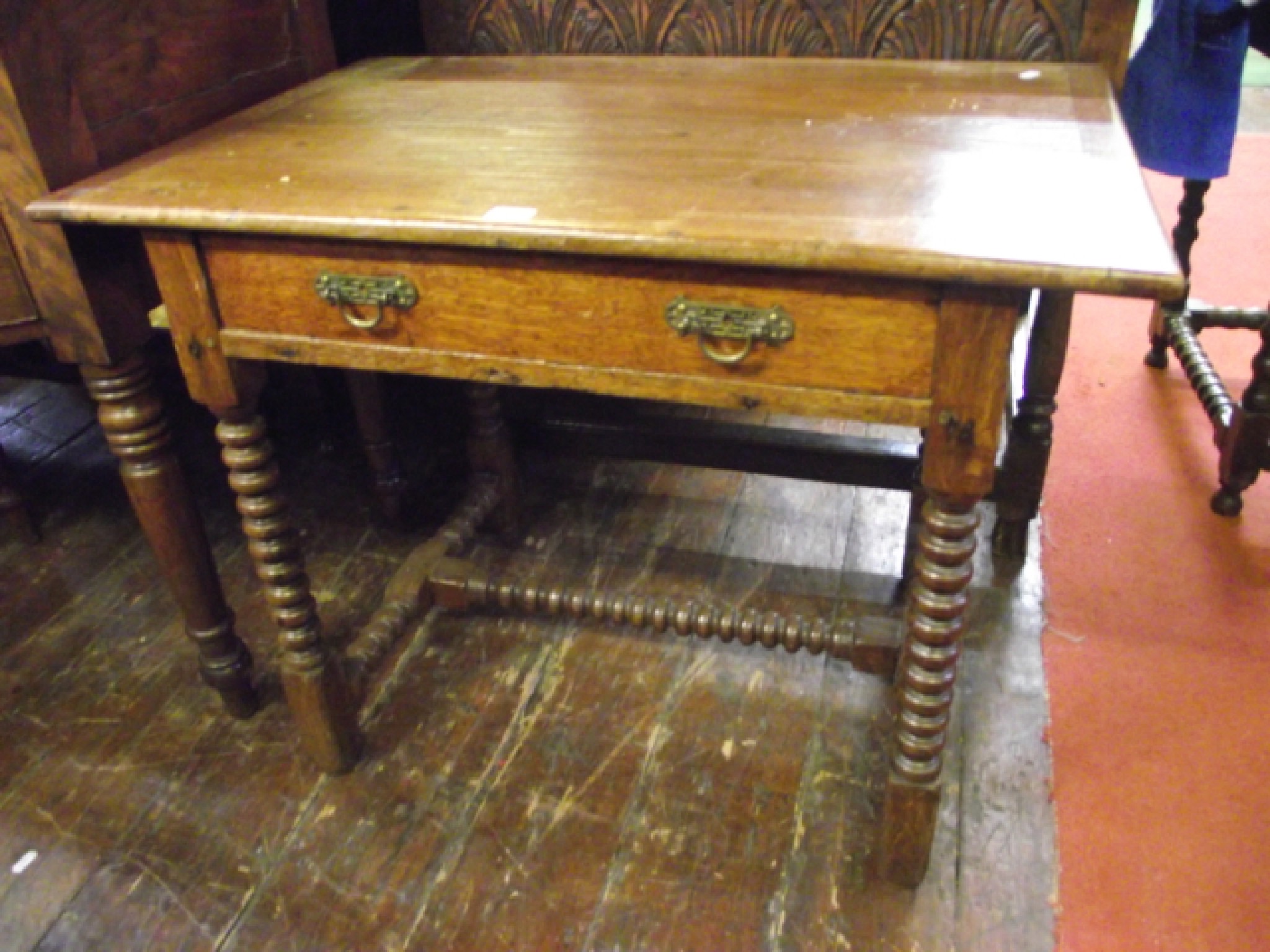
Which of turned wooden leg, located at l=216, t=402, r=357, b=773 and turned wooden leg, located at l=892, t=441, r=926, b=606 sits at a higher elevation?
turned wooden leg, located at l=216, t=402, r=357, b=773

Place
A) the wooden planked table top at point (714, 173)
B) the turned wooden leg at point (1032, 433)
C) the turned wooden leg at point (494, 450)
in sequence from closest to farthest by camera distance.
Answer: the wooden planked table top at point (714, 173), the turned wooden leg at point (1032, 433), the turned wooden leg at point (494, 450)

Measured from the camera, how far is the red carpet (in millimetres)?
1227

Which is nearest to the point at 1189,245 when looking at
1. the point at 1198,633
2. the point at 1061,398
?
the point at 1061,398

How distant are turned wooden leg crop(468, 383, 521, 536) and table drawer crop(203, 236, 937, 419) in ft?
2.00

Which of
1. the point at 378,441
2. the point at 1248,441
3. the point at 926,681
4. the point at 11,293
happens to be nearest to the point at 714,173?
the point at 926,681

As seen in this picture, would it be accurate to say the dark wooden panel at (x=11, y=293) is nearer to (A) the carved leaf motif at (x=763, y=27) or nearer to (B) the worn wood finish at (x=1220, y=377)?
(A) the carved leaf motif at (x=763, y=27)

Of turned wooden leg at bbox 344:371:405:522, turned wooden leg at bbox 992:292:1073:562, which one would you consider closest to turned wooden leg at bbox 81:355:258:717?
turned wooden leg at bbox 344:371:405:522

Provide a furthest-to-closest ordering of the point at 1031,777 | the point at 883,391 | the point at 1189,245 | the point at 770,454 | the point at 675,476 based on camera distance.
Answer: the point at 1189,245
the point at 675,476
the point at 770,454
the point at 1031,777
the point at 883,391

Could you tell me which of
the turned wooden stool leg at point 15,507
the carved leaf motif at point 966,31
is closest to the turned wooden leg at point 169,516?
the turned wooden stool leg at point 15,507

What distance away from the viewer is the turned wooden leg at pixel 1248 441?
1746mm

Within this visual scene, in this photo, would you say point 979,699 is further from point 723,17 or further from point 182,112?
point 182,112

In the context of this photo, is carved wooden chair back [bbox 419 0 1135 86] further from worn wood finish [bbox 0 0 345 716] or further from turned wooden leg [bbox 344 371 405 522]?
turned wooden leg [bbox 344 371 405 522]

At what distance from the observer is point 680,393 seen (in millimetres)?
996

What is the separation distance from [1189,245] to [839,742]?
1404mm
